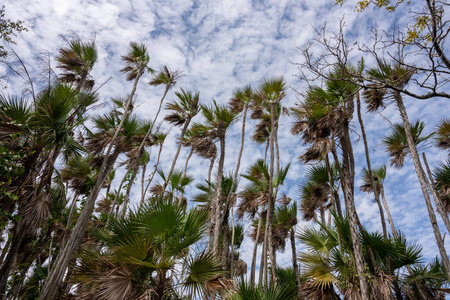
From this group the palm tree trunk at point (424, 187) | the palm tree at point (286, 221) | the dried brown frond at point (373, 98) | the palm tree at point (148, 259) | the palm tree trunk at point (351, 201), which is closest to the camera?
the palm tree at point (148, 259)

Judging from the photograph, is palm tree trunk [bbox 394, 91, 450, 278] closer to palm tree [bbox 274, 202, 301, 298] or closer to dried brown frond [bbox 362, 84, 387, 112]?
dried brown frond [bbox 362, 84, 387, 112]

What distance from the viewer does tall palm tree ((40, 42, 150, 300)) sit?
6953mm

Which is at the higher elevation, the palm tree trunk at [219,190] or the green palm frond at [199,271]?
the palm tree trunk at [219,190]

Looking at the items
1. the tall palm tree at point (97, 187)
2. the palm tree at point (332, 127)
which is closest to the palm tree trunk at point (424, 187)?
the palm tree at point (332, 127)

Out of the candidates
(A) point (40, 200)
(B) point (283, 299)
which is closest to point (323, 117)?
(B) point (283, 299)

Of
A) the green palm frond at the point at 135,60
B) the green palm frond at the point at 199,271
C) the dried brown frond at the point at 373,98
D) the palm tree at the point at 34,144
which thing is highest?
the green palm frond at the point at 135,60

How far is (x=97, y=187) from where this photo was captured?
922cm

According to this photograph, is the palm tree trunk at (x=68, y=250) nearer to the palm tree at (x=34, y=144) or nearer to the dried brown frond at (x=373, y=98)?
the palm tree at (x=34, y=144)

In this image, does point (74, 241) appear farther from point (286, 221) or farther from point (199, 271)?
point (286, 221)

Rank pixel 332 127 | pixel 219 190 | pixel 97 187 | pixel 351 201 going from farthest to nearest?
pixel 219 190, pixel 332 127, pixel 97 187, pixel 351 201

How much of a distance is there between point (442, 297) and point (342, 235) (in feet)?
10.5

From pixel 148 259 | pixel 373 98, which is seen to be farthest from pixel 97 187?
pixel 373 98

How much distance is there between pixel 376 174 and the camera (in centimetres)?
1647

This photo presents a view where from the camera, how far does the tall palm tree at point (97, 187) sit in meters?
6.95
